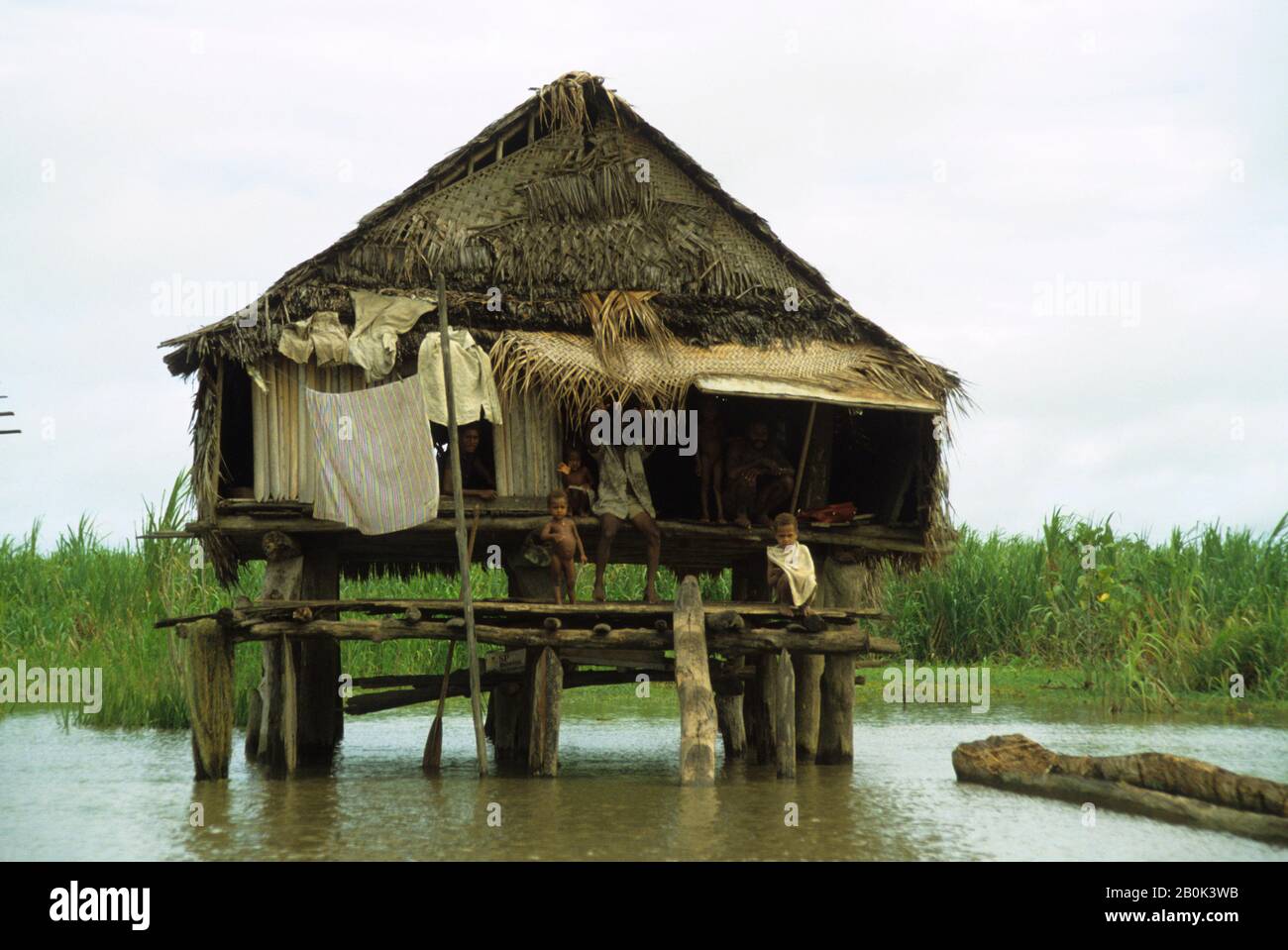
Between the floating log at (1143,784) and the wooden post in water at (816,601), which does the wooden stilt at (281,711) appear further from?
the floating log at (1143,784)

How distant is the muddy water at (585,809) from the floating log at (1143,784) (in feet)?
0.35

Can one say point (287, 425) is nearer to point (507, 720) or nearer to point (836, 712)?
point (507, 720)

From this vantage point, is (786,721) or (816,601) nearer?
(786,721)

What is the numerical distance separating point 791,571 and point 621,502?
1.50 meters

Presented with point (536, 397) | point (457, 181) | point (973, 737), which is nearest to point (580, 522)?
point (536, 397)

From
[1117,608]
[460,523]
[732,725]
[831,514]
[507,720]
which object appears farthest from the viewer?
[1117,608]

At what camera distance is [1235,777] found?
8.71 m

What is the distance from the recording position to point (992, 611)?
19922mm

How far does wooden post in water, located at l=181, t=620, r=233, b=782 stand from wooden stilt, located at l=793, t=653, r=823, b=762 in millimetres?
4615

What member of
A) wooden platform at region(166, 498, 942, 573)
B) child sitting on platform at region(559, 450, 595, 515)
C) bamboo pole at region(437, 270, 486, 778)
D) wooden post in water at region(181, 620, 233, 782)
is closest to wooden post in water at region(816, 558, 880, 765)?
wooden platform at region(166, 498, 942, 573)

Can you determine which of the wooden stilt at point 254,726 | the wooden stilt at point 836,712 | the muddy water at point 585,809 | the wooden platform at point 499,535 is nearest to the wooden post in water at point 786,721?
the muddy water at point 585,809

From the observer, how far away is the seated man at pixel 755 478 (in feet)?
40.8

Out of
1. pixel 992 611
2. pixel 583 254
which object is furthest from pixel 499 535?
pixel 992 611
